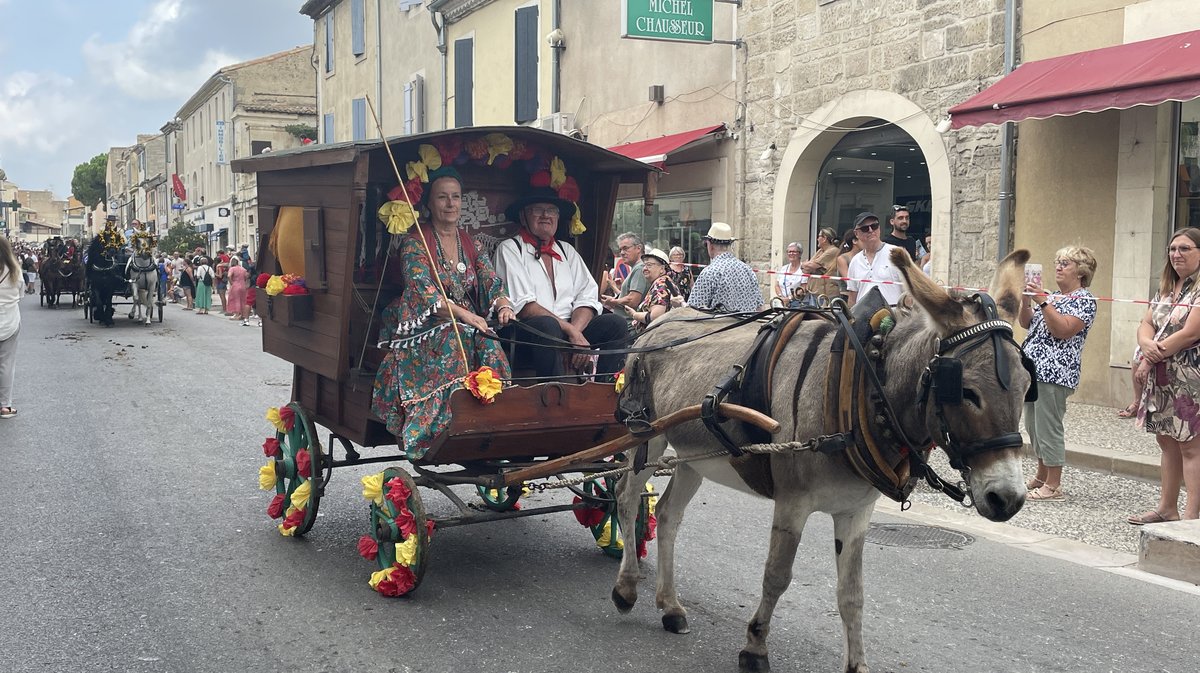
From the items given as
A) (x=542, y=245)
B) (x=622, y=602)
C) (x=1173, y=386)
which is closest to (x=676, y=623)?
(x=622, y=602)

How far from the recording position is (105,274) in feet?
72.5

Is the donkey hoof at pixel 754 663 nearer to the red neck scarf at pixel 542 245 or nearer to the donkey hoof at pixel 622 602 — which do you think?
the donkey hoof at pixel 622 602

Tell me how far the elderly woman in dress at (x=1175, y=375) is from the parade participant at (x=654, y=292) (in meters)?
3.62

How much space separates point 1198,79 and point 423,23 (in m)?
22.5

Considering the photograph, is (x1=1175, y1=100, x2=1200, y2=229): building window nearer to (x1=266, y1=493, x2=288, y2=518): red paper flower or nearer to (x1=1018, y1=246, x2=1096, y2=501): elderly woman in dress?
(x1=1018, y1=246, x2=1096, y2=501): elderly woman in dress

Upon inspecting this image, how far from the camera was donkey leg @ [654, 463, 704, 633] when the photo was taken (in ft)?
15.8

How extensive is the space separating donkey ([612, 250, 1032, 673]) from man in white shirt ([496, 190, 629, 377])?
529mm

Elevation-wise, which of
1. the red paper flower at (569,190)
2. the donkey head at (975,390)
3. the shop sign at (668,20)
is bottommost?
the donkey head at (975,390)

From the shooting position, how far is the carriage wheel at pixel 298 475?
19.8ft

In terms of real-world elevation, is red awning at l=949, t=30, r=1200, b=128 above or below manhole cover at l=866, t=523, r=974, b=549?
above

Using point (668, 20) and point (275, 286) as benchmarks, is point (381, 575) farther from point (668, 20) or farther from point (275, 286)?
point (668, 20)

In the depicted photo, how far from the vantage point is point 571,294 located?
19.9ft

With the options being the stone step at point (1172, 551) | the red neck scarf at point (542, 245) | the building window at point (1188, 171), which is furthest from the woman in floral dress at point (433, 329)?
the building window at point (1188, 171)

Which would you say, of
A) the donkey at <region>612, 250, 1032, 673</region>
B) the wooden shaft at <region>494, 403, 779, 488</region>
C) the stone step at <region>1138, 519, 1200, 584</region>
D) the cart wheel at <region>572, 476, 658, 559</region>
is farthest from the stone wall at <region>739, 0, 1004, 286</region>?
the wooden shaft at <region>494, 403, 779, 488</region>
